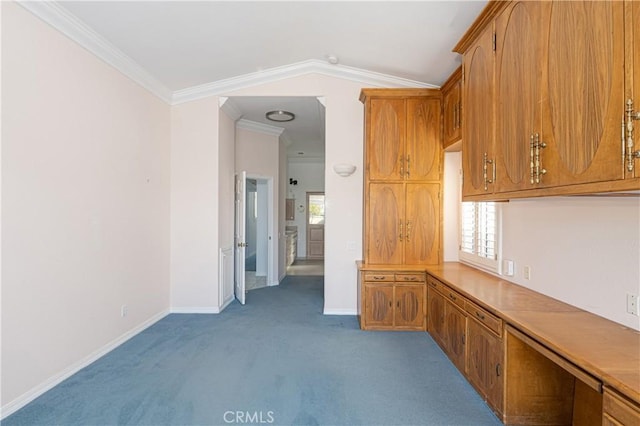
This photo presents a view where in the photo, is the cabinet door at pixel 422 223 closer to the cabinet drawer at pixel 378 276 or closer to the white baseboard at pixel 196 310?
the cabinet drawer at pixel 378 276

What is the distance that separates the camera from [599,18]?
150cm

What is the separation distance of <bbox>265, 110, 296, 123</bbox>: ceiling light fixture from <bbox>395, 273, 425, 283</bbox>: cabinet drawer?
3.16m

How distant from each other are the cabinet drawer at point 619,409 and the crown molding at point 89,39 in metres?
4.25

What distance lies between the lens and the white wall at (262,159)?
5.93 meters

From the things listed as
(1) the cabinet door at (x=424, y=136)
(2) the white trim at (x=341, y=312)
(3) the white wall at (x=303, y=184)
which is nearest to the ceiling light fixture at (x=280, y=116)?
(1) the cabinet door at (x=424, y=136)

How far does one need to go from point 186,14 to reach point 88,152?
1.57 m

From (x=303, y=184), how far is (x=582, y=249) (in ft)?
28.5

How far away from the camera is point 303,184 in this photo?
1051cm

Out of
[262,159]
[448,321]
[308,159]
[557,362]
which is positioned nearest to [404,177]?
[448,321]

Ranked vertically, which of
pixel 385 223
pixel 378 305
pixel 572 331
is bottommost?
pixel 378 305

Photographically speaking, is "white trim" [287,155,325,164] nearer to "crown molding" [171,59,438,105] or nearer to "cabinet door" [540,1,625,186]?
"crown molding" [171,59,438,105]

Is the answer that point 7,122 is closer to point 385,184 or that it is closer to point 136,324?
point 136,324

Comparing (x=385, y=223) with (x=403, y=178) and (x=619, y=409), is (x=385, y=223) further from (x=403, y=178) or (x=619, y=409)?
(x=619, y=409)

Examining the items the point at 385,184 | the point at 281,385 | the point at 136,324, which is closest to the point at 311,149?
the point at 385,184
